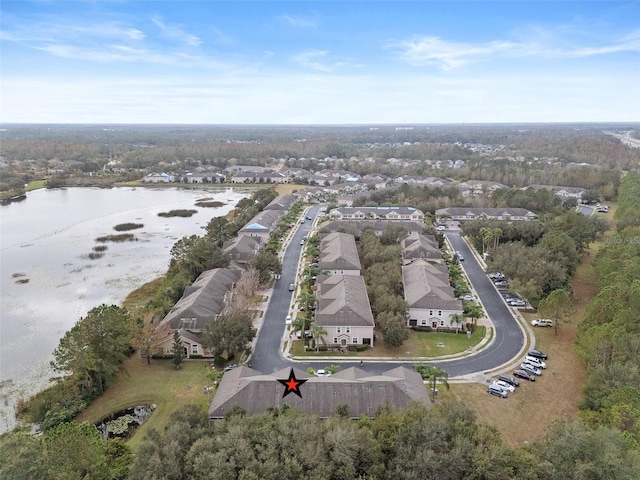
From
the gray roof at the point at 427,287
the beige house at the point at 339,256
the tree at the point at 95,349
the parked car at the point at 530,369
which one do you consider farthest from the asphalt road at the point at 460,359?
the tree at the point at 95,349

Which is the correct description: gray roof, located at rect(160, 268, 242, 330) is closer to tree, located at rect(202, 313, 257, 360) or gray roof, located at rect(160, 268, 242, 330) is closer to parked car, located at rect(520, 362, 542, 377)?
tree, located at rect(202, 313, 257, 360)

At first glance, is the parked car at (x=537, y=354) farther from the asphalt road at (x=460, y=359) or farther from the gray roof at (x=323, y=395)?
the gray roof at (x=323, y=395)

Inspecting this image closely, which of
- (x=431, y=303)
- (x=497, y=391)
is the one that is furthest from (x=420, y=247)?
(x=497, y=391)

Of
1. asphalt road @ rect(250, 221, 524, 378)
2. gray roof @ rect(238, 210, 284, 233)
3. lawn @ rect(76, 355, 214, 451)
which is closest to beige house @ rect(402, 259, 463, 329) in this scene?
asphalt road @ rect(250, 221, 524, 378)

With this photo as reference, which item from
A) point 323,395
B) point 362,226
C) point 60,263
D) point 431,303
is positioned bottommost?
point 60,263

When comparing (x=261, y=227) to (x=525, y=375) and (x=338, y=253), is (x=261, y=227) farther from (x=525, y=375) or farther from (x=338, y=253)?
(x=525, y=375)

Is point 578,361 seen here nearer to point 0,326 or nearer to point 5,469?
point 5,469
